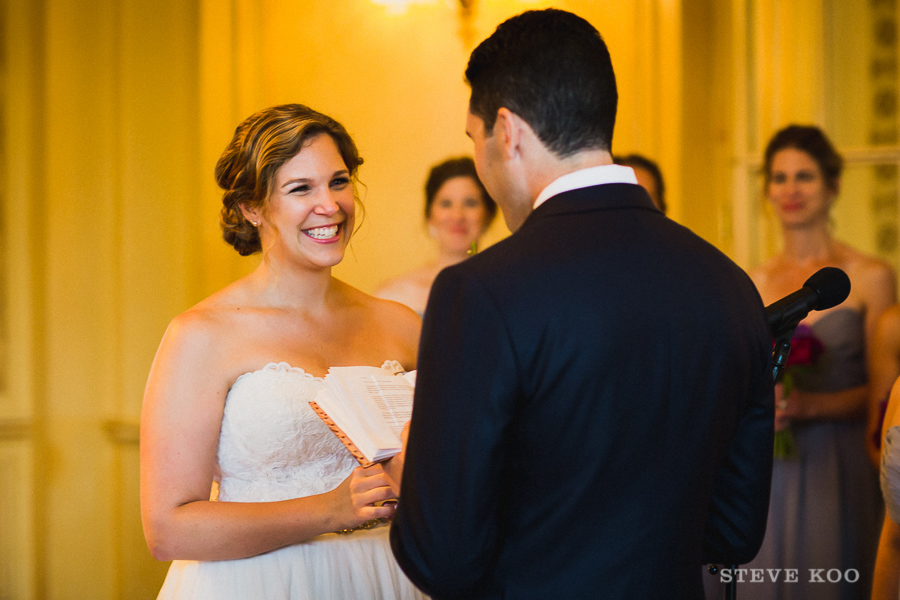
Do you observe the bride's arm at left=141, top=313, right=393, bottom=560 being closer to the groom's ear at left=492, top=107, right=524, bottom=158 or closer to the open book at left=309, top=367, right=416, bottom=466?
the open book at left=309, top=367, right=416, bottom=466

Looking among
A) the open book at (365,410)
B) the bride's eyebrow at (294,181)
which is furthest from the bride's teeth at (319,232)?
the open book at (365,410)

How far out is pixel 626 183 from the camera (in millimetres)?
1228

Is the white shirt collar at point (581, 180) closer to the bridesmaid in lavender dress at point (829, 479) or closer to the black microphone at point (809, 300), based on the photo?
the black microphone at point (809, 300)

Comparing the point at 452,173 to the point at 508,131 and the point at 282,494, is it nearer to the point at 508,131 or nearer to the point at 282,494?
the point at 282,494

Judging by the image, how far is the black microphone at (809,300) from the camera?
142cm

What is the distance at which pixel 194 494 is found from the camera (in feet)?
6.32

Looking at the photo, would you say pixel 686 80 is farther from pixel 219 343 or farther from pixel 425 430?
pixel 425 430

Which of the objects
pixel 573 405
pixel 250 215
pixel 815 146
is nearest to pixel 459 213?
pixel 815 146

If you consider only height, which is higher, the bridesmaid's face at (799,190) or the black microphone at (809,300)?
the bridesmaid's face at (799,190)

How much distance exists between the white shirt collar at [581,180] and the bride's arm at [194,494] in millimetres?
964

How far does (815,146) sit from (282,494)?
10.2 ft

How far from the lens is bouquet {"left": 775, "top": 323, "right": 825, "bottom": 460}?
11.2 feet

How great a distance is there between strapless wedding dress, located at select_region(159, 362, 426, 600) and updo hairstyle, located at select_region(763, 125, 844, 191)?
281 cm

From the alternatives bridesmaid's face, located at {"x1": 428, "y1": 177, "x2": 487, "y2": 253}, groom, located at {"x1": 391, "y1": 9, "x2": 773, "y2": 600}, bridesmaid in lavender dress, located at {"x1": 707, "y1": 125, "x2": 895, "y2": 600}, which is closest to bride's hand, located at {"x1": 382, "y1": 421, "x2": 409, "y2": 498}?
groom, located at {"x1": 391, "y1": 9, "x2": 773, "y2": 600}
